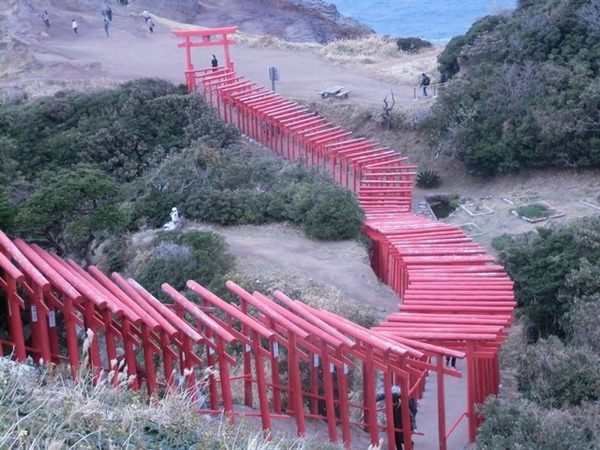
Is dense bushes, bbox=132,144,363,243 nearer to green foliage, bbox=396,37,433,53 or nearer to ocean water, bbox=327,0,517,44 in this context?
green foliage, bbox=396,37,433,53

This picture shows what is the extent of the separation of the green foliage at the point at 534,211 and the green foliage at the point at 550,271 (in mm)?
4236

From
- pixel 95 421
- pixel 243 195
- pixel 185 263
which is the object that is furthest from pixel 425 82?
pixel 95 421

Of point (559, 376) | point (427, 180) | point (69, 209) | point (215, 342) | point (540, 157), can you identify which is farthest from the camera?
point (427, 180)

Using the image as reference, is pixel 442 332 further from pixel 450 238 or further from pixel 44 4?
pixel 44 4

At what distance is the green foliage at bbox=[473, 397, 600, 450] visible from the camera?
29.1 feet

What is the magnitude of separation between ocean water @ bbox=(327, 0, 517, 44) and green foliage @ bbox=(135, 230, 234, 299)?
72.1 meters

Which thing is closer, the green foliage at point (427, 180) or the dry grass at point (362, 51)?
the green foliage at point (427, 180)

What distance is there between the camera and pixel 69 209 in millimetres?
13508

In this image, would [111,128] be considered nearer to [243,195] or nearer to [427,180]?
[243,195]

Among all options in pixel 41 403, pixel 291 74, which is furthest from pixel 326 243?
pixel 291 74

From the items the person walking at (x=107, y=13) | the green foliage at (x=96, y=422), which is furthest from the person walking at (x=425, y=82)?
the green foliage at (x=96, y=422)

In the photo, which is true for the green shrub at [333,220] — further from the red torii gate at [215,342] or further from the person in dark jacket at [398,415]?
the person in dark jacket at [398,415]

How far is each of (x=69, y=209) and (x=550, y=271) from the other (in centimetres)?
786

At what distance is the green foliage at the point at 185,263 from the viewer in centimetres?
1591
